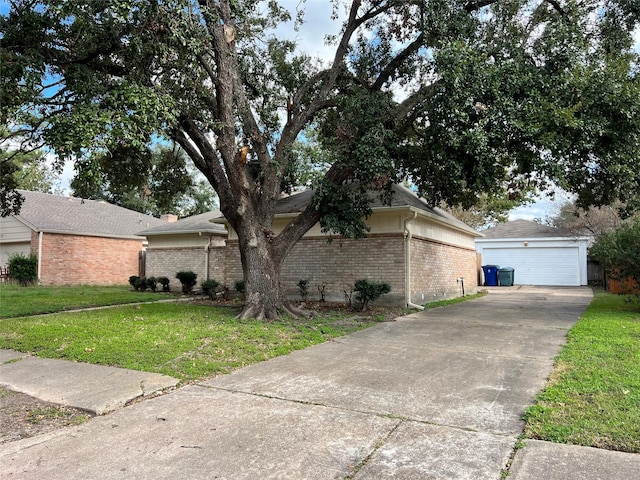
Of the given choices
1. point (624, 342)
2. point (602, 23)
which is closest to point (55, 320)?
point (624, 342)

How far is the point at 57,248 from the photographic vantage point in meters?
20.9

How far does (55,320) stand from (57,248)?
521 inches

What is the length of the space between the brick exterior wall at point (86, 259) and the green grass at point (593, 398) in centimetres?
2117

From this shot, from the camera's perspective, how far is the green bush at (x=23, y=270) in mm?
19438

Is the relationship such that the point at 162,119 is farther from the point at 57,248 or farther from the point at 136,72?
the point at 57,248

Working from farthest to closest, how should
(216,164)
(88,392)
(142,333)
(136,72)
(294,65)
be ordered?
(294,65) < (216,164) < (136,72) < (142,333) < (88,392)

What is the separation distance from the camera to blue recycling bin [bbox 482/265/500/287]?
25.7 metres

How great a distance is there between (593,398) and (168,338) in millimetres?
6077

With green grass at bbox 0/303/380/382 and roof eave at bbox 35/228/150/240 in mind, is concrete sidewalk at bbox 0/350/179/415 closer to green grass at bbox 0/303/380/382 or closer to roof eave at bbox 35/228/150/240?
Answer: green grass at bbox 0/303/380/382

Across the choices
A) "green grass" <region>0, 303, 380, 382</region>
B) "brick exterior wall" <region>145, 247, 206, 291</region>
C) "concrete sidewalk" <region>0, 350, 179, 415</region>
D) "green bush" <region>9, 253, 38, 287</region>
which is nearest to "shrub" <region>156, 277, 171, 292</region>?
"brick exterior wall" <region>145, 247, 206, 291</region>

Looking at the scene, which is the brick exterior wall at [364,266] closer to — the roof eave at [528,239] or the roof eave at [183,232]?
the roof eave at [183,232]

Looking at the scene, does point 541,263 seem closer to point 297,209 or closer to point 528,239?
point 528,239

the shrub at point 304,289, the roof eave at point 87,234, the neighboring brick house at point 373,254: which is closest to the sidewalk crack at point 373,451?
the neighboring brick house at point 373,254

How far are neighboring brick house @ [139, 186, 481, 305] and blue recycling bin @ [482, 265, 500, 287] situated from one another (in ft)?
25.3
